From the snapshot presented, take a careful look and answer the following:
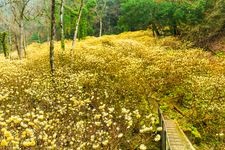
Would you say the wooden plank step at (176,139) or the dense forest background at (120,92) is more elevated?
the dense forest background at (120,92)

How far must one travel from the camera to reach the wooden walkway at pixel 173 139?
11.6 metres

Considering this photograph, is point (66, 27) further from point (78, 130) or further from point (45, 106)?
point (78, 130)

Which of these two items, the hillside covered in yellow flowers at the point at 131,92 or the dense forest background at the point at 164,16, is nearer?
the hillside covered in yellow flowers at the point at 131,92

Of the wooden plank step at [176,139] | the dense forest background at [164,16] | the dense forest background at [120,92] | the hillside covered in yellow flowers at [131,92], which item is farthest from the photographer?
the dense forest background at [164,16]

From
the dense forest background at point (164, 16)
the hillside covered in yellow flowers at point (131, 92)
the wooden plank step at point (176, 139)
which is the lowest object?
the wooden plank step at point (176, 139)

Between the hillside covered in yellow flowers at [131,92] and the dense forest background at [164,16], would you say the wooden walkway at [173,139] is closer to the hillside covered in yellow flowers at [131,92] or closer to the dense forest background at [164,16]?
the hillside covered in yellow flowers at [131,92]

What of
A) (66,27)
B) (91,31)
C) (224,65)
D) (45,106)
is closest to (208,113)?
(224,65)

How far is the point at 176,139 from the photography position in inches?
521

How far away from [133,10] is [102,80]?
28.4 m

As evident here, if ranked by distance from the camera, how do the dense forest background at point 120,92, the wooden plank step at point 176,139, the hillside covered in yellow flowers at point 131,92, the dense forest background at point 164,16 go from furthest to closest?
the dense forest background at point 164,16, the hillside covered in yellow flowers at point 131,92, the wooden plank step at point 176,139, the dense forest background at point 120,92

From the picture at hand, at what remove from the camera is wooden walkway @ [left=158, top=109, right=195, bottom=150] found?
1158 centimetres

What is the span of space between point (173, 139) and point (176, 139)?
0.36 feet

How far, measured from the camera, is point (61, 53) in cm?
2311

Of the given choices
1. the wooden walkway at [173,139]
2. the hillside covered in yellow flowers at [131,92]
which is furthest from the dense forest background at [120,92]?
the wooden walkway at [173,139]
